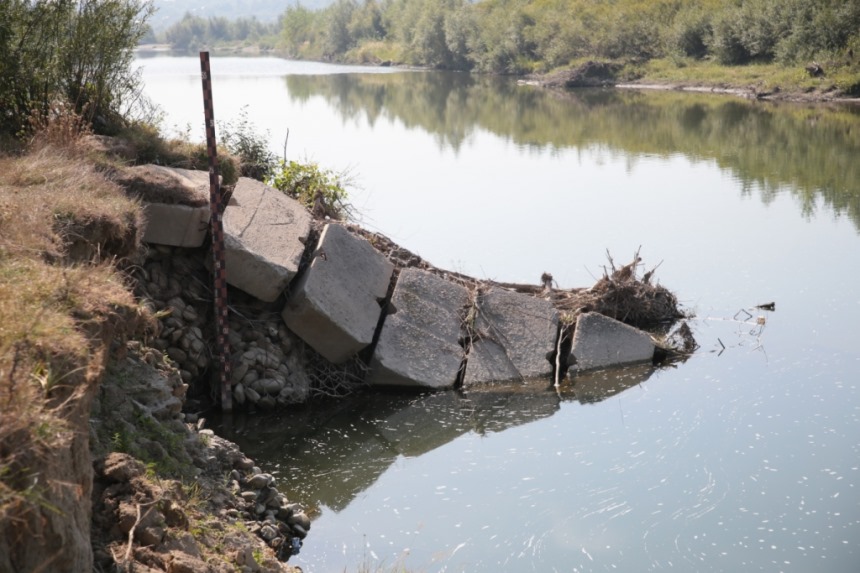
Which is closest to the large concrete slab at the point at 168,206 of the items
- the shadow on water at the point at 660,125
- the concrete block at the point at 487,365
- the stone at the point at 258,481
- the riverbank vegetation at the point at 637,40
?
the concrete block at the point at 487,365

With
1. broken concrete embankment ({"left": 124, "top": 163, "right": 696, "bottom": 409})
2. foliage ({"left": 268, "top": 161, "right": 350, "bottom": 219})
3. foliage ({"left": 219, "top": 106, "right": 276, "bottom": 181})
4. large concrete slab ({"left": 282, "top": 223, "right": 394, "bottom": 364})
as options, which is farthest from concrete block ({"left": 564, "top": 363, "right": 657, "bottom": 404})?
foliage ({"left": 219, "top": 106, "right": 276, "bottom": 181})

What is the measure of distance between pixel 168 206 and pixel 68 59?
3400 mm

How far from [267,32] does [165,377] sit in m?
156

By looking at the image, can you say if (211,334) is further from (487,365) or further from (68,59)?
(68,59)

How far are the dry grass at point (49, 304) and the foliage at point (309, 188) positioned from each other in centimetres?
378

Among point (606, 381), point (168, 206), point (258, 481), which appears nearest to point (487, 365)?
point (606, 381)

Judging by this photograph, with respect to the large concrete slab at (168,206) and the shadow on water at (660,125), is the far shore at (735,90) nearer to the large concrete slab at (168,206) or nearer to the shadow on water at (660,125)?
the shadow on water at (660,125)

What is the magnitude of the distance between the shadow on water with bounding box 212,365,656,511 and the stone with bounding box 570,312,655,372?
197mm

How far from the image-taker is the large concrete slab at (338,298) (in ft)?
33.9

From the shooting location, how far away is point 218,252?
389 inches

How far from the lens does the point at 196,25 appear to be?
6053 inches

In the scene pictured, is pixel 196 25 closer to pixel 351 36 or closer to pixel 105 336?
pixel 351 36

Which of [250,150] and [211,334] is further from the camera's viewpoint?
[250,150]

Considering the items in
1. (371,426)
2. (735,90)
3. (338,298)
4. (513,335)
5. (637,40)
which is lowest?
(371,426)
